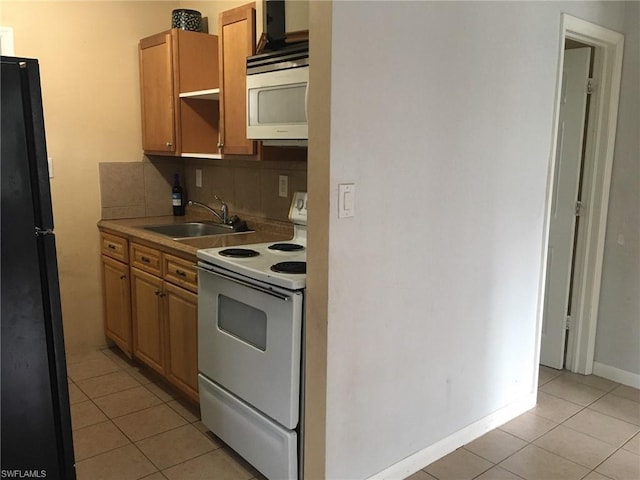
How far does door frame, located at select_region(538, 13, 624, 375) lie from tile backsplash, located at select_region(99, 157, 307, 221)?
154 cm

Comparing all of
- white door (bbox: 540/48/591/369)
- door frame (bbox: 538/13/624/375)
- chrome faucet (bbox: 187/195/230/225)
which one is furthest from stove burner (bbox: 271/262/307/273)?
white door (bbox: 540/48/591/369)

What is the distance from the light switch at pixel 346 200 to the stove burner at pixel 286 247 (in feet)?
2.37

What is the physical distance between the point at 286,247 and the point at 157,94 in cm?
160

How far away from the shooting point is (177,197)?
386cm

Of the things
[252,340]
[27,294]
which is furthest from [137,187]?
[27,294]

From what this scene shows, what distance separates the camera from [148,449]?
98.3 inches

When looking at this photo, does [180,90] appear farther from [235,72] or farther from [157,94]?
[235,72]

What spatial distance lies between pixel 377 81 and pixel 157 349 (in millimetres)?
1978

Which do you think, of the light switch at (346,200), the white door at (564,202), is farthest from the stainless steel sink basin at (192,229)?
the white door at (564,202)

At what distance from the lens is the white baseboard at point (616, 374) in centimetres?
323

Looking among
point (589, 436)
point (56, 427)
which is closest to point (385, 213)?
point (56, 427)

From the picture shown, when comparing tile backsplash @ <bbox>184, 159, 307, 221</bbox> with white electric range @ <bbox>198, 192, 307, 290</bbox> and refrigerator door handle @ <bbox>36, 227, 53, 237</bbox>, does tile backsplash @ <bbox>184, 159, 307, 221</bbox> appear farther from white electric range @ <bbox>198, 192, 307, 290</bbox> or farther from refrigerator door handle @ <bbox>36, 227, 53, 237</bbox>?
refrigerator door handle @ <bbox>36, 227, 53, 237</bbox>

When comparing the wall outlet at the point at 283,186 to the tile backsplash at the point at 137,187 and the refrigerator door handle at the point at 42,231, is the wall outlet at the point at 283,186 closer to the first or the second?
the tile backsplash at the point at 137,187

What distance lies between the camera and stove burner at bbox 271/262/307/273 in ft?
6.95
